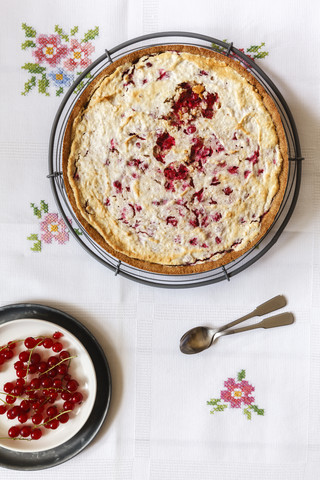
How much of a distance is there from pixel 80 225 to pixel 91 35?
0.67m

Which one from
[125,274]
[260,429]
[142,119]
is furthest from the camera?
[260,429]

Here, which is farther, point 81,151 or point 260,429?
point 260,429

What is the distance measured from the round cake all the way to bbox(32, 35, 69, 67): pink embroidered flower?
27 centimetres

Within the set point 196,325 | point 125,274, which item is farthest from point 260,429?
point 125,274

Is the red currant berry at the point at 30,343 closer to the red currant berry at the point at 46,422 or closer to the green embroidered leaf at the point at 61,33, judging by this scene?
the red currant berry at the point at 46,422

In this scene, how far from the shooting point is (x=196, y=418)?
162 cm

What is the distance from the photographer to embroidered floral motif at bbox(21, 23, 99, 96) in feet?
5.13

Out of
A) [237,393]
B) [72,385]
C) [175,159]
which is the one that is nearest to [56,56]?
[175,159]

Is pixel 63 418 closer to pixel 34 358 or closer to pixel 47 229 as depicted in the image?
pixel 34 358

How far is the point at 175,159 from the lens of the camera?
1.41 metres

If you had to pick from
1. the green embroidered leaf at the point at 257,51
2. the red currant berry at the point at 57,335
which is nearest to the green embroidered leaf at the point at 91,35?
the green embroidered leaf at the point at 257,51

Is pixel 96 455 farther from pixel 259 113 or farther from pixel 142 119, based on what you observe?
pixel 259 113

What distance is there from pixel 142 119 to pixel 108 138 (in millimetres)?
Result: 123

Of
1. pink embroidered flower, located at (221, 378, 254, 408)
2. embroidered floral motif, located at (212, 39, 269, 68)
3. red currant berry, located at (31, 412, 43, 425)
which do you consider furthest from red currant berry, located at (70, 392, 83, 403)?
embroidered floral motif, located at (212, 39, 269, 68)
